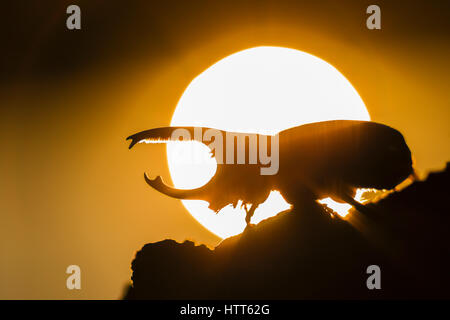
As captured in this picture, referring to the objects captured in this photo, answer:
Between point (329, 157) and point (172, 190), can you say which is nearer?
point (329, 157)

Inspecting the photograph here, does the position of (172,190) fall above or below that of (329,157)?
below

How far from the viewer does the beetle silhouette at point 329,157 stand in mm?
6676

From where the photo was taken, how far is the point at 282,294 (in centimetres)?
613

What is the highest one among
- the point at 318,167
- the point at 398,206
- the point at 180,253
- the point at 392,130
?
the point at 392,130

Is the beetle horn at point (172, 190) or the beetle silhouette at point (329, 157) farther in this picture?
the beetle horn at point (172, 190)

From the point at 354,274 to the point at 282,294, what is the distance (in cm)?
103

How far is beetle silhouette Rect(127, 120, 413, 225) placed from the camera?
6.68 metres

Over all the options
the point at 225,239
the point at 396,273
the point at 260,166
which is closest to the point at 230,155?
the point at 260,166

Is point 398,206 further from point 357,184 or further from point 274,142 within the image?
point 274,142

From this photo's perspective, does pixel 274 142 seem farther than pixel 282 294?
Yes

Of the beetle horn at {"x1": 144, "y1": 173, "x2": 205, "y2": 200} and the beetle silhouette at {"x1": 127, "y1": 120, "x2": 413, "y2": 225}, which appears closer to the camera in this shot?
the beetle silhouette at {"x1": 127, "y1": 120, "x2": 413, "y2": 225}

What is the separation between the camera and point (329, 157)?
22.0 ft
